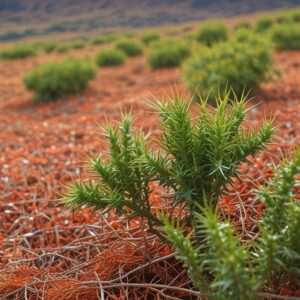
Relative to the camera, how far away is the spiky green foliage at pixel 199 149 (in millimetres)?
1715

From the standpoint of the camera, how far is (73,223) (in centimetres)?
276

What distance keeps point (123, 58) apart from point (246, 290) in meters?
10.8

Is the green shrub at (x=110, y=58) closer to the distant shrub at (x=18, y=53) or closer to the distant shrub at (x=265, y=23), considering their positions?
the distant shrub at (x=265, y=23)

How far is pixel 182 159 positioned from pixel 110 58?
33.4 feet

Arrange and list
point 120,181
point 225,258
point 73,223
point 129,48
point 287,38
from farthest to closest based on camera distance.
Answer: point 129,48 < point 287,38 < point 73,223 < point 120,181 < point 225,258

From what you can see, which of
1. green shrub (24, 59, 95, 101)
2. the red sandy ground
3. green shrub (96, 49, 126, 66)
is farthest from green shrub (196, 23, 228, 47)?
the red sandy ground

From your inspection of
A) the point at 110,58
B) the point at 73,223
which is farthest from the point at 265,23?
the point at 73,223

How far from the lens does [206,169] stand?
1780 millimetres

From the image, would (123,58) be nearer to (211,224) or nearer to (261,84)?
(261,84)

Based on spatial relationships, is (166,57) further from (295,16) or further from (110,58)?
(295,16)

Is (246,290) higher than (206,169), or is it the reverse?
(206,169)

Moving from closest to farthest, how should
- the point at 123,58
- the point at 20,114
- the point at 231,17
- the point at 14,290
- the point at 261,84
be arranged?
the point at 14,290 < the point at 261,84 < the point at 20,114 < the point at 123,58 < the point at 231,17

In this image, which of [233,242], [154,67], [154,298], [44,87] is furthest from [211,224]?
[154,67]

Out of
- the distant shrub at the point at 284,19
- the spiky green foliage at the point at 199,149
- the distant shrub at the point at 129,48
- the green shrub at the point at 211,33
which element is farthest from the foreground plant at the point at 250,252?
the distant shrub at the point at 129,48
